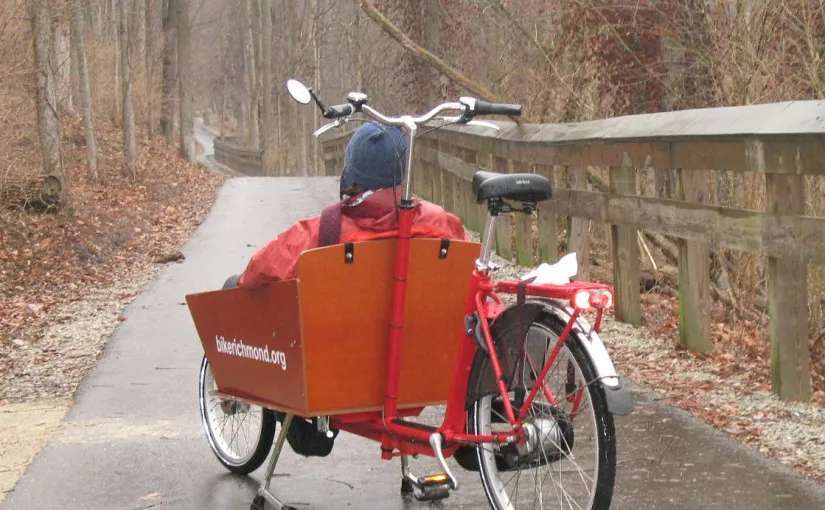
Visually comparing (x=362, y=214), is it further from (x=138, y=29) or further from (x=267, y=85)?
(x=267, y=85)

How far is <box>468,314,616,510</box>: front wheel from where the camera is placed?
12.1 ft

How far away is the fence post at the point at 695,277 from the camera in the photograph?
696 centimetres

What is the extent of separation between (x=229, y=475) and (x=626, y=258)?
3.55 metres

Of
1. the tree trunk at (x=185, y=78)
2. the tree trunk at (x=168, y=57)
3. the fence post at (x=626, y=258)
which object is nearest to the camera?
the fence post at (x=626, y=258)

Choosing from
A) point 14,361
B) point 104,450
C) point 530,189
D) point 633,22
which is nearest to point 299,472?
point 104,450

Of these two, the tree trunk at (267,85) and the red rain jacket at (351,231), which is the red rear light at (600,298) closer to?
the red rain jacket at (351,231)

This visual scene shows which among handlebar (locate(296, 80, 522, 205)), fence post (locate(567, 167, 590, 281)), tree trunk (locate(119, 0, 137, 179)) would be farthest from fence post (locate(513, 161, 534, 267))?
tree trunk (locate(119, 0, 137, 179))

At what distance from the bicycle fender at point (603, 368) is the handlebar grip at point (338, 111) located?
1.10 meters

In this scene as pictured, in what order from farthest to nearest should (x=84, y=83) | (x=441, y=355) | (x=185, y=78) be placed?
(x=185, y=78)
(x=84, y=83)
(x=441, y=355)

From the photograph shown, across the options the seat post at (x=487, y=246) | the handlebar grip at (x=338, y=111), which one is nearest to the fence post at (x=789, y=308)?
the seat post at (x=487, y=246)

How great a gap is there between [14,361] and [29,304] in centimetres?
249

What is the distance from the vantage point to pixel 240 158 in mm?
49375

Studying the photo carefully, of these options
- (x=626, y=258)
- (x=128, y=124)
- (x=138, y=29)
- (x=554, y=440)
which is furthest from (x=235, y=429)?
(x=138, y=29)

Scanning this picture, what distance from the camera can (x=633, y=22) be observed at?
1328cm
